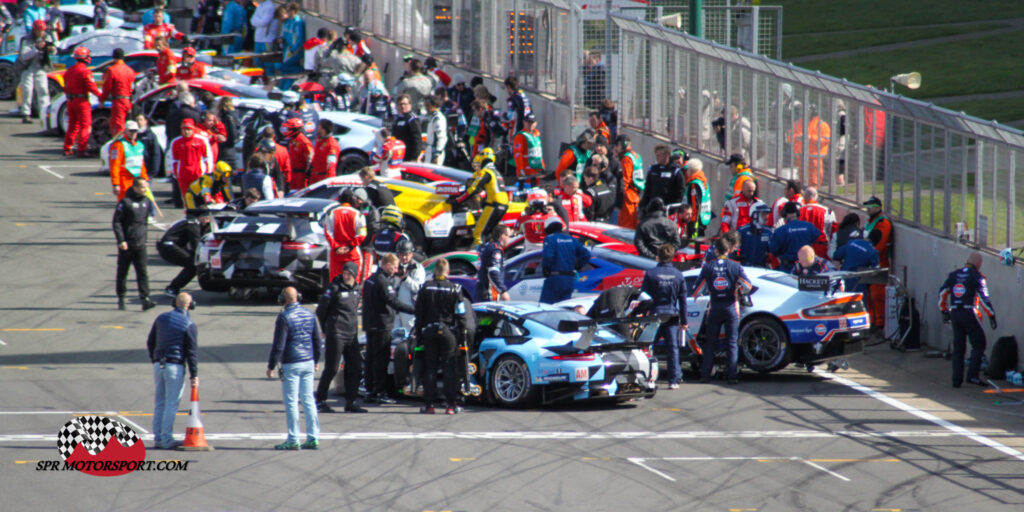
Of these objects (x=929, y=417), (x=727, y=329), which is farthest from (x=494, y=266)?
(x=929, y=417)

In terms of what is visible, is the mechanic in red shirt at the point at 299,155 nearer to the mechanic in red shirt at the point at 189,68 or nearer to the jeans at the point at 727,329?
the mechanic in red shirt at the point at 189,68

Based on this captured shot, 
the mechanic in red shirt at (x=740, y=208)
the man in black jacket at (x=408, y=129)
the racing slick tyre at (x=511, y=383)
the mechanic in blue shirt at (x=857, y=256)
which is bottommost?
the racing slick tyre at (x=511, y=383)

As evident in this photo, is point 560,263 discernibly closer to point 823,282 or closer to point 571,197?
point 823,282

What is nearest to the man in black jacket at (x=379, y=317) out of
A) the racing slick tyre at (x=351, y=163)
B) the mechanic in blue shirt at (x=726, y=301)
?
the mechanic in blue shirt at (x=726, y=301)

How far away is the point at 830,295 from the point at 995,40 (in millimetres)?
30753

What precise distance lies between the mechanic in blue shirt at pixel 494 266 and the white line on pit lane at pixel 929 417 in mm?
3962

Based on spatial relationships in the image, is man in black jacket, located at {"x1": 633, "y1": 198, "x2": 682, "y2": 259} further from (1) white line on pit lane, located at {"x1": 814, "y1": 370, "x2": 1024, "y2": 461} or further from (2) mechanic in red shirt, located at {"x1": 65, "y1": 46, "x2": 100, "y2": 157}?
(2) mechanic in red shirt, located at {"x1": 65, "y1": 46, "x2": 100, "y2": 157}

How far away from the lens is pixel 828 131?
21.5 meters

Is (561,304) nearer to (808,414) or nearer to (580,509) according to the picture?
(808,414)

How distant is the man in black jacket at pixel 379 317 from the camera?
48.0 feet

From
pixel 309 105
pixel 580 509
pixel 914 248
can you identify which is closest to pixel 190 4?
pixel 309 105

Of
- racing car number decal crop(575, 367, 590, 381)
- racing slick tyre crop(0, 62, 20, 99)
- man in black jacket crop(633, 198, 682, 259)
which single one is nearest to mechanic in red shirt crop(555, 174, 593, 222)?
man in black jacket crop(633, 198, 682, 259)

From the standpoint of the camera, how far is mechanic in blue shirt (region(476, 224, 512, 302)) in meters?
16.9

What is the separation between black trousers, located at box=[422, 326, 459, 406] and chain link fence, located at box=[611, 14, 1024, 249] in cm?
771
